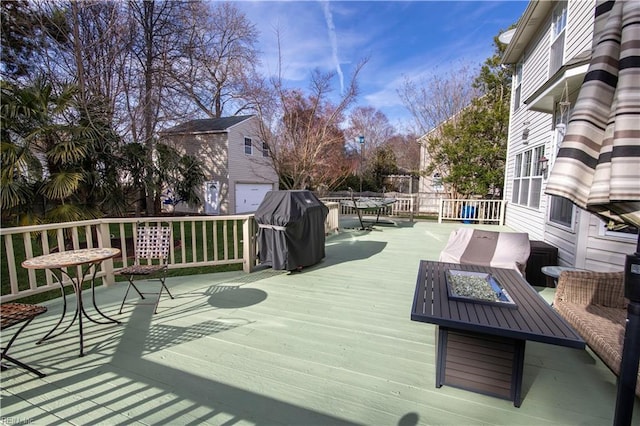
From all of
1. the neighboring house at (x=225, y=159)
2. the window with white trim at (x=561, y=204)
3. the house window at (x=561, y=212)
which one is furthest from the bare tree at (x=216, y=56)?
the house window at (x=561, y=212)

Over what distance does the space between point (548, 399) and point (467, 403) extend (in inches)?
21.9

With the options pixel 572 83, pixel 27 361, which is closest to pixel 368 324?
pixel 27 361

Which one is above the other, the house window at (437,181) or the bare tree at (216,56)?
the bare tree at (216,56)

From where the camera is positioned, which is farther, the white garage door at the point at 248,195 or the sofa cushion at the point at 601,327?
the white garage door at the point at 248,195

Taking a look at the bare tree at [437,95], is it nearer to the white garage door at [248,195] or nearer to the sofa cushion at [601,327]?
the white garage door at [248,195]

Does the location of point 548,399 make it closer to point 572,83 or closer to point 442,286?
point 442,286

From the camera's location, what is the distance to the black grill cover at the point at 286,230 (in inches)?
174

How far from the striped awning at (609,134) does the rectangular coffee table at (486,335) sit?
0.80 metres

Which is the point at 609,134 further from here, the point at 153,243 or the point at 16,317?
the point at 153,243

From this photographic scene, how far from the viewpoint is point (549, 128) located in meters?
6.18

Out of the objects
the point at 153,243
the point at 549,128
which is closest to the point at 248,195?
the point at 153,243

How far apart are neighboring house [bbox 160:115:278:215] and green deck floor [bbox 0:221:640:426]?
13502 millimetres

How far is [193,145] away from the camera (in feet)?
55.1

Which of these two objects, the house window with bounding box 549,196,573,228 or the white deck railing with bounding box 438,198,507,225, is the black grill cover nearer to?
the house window with bounding box 549,196,573,228
